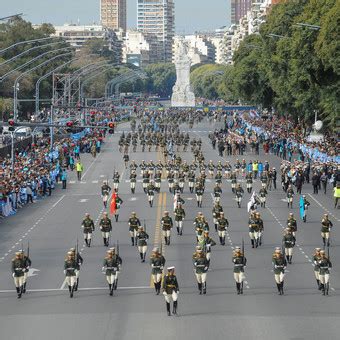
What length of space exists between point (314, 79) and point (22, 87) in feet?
212

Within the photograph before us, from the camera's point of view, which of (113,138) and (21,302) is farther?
(113,138)

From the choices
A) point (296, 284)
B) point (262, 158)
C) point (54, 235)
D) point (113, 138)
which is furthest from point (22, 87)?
point (296, 284)

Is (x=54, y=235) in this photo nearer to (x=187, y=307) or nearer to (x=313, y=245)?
(x=313, y=245)

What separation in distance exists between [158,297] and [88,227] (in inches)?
397

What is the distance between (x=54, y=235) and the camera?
46938 millimetres

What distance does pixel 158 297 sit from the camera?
32.5 metres

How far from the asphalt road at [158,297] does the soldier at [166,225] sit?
0.35m

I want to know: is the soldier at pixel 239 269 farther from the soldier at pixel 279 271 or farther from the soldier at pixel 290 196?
the soldier at pixel 290 196

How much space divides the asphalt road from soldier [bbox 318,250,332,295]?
24cm

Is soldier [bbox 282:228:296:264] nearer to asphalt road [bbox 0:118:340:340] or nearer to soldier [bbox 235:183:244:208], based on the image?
asphalt road [bbox 0:118:340:340]

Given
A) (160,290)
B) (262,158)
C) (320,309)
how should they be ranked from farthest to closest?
(262,158) → (160,290) → (320,309)

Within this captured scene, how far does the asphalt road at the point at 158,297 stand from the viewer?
28297 mm

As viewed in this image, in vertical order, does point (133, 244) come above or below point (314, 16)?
below

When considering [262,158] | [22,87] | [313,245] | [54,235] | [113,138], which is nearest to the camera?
[313,245]
